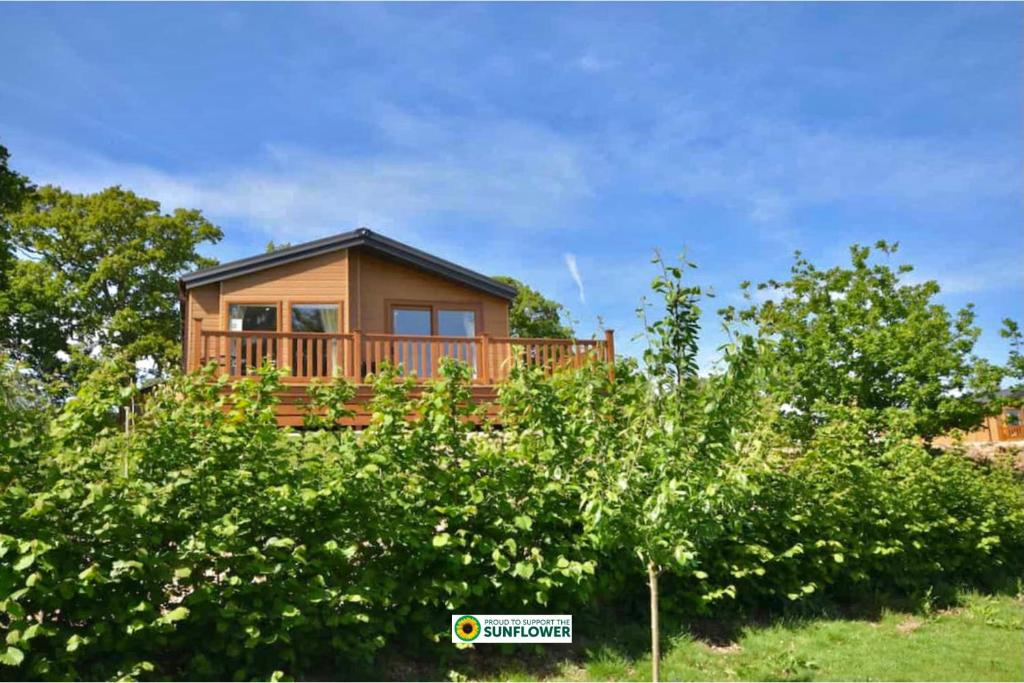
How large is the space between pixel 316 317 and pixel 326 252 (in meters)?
1.29

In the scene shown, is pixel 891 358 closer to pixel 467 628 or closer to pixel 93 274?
pixel 467 628

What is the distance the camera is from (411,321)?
1485 centimetres

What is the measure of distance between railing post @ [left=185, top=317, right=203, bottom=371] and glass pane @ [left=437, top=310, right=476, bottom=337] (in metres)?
4.53

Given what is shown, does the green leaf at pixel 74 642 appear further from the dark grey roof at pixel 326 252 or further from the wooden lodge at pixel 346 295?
the dark grey roof at pixel 326 252

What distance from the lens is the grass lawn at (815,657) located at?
17.9 ft

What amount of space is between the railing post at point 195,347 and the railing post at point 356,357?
2.29m

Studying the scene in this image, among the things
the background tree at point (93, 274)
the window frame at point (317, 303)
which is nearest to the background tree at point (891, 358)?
the window frame at point (317, 303)

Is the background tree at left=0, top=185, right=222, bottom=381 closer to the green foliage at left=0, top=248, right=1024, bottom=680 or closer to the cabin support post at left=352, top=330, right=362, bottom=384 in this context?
the cabin support post at left=352, top=330, right=362, bottom=384

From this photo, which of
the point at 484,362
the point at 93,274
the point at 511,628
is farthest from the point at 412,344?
the point at 93,274

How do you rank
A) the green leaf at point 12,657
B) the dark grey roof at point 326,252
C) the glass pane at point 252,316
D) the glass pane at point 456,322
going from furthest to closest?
1. the glass pane at point 456,322
2. the glass pane at point 252,316
3. the dark grey roof at point 326,252
4. the green leaf at point 12,657

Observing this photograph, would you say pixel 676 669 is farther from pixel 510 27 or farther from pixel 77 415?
pixel 510 27

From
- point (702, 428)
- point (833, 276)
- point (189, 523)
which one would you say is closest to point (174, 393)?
point (189, 523)

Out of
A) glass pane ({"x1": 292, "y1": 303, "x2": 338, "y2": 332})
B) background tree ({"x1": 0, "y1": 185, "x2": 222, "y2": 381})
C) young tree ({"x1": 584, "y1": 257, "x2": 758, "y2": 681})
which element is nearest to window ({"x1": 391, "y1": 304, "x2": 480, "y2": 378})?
glass pane ({"x1": 292, "y1": 303, "x2": 338, "y2": 332})

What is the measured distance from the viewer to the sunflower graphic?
534 centimetres
